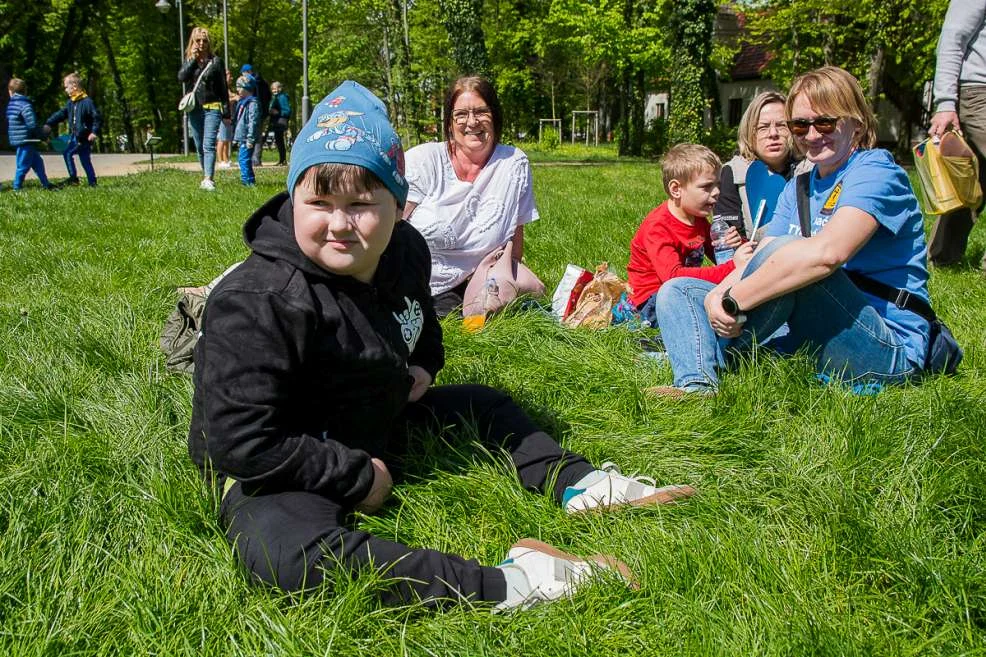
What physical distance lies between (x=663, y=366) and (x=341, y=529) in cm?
209

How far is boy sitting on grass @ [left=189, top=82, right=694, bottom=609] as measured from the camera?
6.40 ft

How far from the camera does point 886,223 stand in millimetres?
2922

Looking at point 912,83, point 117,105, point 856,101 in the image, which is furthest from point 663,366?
point 117,105

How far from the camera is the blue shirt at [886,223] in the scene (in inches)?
115

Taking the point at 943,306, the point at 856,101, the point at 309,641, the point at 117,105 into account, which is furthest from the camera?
the point at 117,105

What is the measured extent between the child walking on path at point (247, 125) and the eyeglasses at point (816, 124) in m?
9.90

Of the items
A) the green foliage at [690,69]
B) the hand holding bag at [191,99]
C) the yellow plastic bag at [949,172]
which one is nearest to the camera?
the yellow plastic bag at [949,172]

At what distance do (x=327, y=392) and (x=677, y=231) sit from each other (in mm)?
2817

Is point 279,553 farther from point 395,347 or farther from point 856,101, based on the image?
point 856,101

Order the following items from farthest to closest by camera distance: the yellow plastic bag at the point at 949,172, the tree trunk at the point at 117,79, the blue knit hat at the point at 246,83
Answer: the tree trunk at the point at 117,79 < the blue knit hat at the point at 246,83 < the yellow plastic bag at the point at 949,172

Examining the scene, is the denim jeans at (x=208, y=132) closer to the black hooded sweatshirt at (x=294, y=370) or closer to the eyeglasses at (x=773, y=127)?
the eyeglasses at (x=773, y=127)

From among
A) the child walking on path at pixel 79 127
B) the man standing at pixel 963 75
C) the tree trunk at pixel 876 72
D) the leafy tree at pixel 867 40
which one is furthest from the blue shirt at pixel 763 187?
the tree trunk at pixel 876 72

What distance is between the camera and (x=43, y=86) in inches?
1617

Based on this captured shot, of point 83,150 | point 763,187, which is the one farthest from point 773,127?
point 83,150
